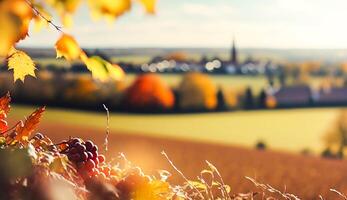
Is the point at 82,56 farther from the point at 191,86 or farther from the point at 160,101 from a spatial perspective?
the point at 191,86

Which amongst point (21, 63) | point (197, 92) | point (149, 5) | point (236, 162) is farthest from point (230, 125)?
point (149, 5)

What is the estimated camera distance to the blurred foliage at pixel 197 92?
6450 centimetres

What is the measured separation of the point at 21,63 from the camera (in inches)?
80.1

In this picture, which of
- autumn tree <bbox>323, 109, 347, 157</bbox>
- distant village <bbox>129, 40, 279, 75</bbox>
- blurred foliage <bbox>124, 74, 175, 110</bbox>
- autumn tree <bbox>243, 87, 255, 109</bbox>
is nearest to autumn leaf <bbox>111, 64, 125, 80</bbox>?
autumn tree <bbox>323, 109, 347, 157</bbox>

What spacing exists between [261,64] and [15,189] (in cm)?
9380

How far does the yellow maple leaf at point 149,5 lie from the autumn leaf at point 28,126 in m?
0.55

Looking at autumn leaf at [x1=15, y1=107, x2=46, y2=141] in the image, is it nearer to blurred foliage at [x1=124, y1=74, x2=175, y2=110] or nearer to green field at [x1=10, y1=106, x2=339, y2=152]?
green field at [x1=10, y1=106, x2=339, y2=152]

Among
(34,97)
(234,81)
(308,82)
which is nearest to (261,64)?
(308,82)

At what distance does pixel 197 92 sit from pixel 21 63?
6822 centimetres

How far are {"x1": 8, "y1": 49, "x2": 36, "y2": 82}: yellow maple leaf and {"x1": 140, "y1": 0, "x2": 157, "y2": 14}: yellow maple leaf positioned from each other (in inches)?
29.4

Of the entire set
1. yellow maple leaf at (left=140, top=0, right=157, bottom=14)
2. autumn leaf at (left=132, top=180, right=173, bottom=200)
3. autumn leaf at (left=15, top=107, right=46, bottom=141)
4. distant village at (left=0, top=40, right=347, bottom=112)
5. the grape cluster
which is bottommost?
distant village at (left=0, top=40, right=347, bottom=112)

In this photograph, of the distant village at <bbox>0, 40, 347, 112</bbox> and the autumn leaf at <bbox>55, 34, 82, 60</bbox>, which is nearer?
the autumn leaf at <bbox>55, 34, 82, 60</bbox>

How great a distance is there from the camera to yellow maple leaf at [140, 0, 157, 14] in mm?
1326

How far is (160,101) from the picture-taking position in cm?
6475
